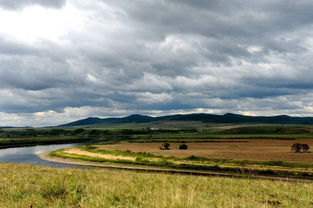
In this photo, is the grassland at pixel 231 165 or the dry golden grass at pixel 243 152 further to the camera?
the dry golden grass at pixel 243 152

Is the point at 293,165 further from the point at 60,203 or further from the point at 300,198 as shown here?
the point at 60,203

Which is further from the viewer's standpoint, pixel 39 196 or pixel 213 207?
pixel 39 196

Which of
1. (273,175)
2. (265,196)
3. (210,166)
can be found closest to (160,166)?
(210,166)

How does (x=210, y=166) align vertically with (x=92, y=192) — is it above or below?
below

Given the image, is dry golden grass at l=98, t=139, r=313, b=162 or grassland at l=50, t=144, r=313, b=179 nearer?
grassland at l=50, t=144, r=313, b=179

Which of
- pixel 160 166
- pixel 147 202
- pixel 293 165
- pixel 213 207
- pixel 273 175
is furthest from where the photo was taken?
pixel 160 166

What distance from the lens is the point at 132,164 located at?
64250 mm

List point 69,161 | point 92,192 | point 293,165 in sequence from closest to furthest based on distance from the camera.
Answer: point 92,192 < point 293,165 < point 69,161

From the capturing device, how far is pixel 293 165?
52.8 metres

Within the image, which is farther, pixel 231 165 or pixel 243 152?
pixel 243 152

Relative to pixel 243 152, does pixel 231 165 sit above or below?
above

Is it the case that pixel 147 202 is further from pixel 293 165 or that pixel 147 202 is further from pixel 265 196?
pixel 293 165

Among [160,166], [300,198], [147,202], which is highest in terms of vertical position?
[147,202]

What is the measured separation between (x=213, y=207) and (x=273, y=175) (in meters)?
45.0
